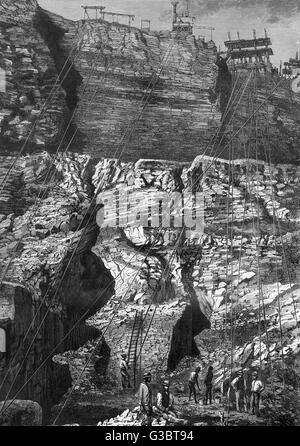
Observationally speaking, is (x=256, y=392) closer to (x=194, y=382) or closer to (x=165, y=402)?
(x=194, y=382)

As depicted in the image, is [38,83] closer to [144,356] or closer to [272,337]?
[144,356]

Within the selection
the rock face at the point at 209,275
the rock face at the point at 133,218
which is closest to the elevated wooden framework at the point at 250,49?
the rock face at the point at 133,218

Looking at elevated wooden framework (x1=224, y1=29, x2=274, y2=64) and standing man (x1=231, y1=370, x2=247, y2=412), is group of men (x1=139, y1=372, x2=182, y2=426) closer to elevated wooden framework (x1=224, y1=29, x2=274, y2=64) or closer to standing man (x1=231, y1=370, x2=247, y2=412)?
standing man (x1=231, y1=370, x2=247, y2=412)

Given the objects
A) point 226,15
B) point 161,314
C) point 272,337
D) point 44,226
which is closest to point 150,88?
point 226,15

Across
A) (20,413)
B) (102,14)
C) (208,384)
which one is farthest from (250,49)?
(20,413)

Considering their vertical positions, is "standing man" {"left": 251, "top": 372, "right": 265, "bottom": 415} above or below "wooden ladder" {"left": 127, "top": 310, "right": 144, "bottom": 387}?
below

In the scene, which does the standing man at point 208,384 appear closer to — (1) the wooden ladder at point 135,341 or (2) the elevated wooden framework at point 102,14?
(1) the wooden ladder at point 135,341

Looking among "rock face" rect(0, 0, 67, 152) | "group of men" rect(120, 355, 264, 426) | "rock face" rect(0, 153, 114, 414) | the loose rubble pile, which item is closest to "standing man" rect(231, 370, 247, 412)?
"group of men" rect(120, 355, 264, 426)
